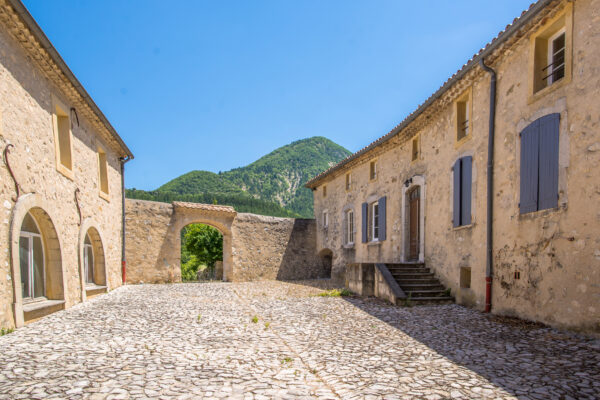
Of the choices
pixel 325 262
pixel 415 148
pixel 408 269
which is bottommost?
pixel 325 262

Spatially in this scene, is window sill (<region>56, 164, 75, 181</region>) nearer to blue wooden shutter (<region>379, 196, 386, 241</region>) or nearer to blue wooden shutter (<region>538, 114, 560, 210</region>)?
blue wooden shutter (<region>379, 196, 386, 241</region>)

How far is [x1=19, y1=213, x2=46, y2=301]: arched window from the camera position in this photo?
21.6 ft

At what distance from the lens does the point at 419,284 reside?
28.8 ft

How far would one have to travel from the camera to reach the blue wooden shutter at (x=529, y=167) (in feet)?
19.4

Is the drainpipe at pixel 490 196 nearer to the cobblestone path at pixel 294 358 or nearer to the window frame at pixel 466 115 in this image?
the cobblestone path at pixel 294 358

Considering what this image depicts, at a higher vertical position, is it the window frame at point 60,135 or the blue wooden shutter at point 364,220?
the window frame at point 60,135

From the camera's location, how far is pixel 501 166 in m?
6.86

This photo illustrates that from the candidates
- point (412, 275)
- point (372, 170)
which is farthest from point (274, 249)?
point (412, 275)

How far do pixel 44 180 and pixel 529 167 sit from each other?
851 centimetres

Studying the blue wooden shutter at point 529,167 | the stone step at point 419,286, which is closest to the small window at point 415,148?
the stone step at point 419,286

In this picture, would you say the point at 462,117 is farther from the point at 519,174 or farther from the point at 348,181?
the point at 348,181

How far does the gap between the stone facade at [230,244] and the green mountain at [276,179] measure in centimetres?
2869

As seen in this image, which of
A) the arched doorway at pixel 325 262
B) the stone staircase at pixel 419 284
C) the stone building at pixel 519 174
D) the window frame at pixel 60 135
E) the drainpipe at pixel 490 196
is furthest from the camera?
the arched doorway at pixel 325 262

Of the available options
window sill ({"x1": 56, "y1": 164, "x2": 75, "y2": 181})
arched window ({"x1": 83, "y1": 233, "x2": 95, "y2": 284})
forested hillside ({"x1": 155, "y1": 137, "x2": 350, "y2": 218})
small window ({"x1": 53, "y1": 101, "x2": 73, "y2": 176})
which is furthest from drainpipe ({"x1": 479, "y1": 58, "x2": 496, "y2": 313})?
forested hillside ({"x1": 155, "y1": 137, "x2": 350, "y2": 218})
